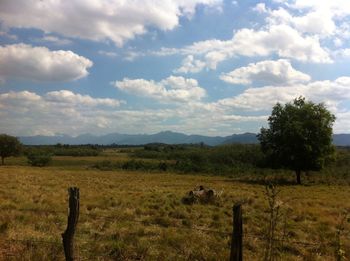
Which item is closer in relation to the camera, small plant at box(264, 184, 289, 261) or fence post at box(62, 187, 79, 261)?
small plant at box(264, 184, 289, 261)

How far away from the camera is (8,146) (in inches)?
3728

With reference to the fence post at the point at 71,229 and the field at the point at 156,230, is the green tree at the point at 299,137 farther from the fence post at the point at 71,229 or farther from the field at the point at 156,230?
the fence post at the point at 71,229

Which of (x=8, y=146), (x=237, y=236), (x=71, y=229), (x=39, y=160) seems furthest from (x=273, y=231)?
(x=39, y=160)

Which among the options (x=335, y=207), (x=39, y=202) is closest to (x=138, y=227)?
(x=39, y=202)

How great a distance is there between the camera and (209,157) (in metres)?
105

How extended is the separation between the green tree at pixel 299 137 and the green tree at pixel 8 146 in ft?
210

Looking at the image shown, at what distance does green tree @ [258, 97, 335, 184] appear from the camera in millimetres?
51031

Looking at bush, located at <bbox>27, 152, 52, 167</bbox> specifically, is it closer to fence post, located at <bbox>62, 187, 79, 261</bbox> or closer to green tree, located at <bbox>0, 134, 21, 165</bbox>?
green tree, located at <bbox>0, 134, 21, 165</bbox>

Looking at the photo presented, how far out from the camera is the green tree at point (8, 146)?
94.2m

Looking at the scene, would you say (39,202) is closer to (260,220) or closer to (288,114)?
(260,220)

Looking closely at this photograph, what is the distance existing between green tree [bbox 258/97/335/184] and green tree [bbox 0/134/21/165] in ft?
210

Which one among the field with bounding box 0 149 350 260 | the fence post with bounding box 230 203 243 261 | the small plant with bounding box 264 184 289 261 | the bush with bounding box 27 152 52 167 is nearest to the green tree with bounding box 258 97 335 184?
the field with bounding box 0 149 350 260

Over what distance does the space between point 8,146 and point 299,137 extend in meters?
70.4

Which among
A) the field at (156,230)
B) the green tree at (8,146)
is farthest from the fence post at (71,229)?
the green tree at (8,146)
